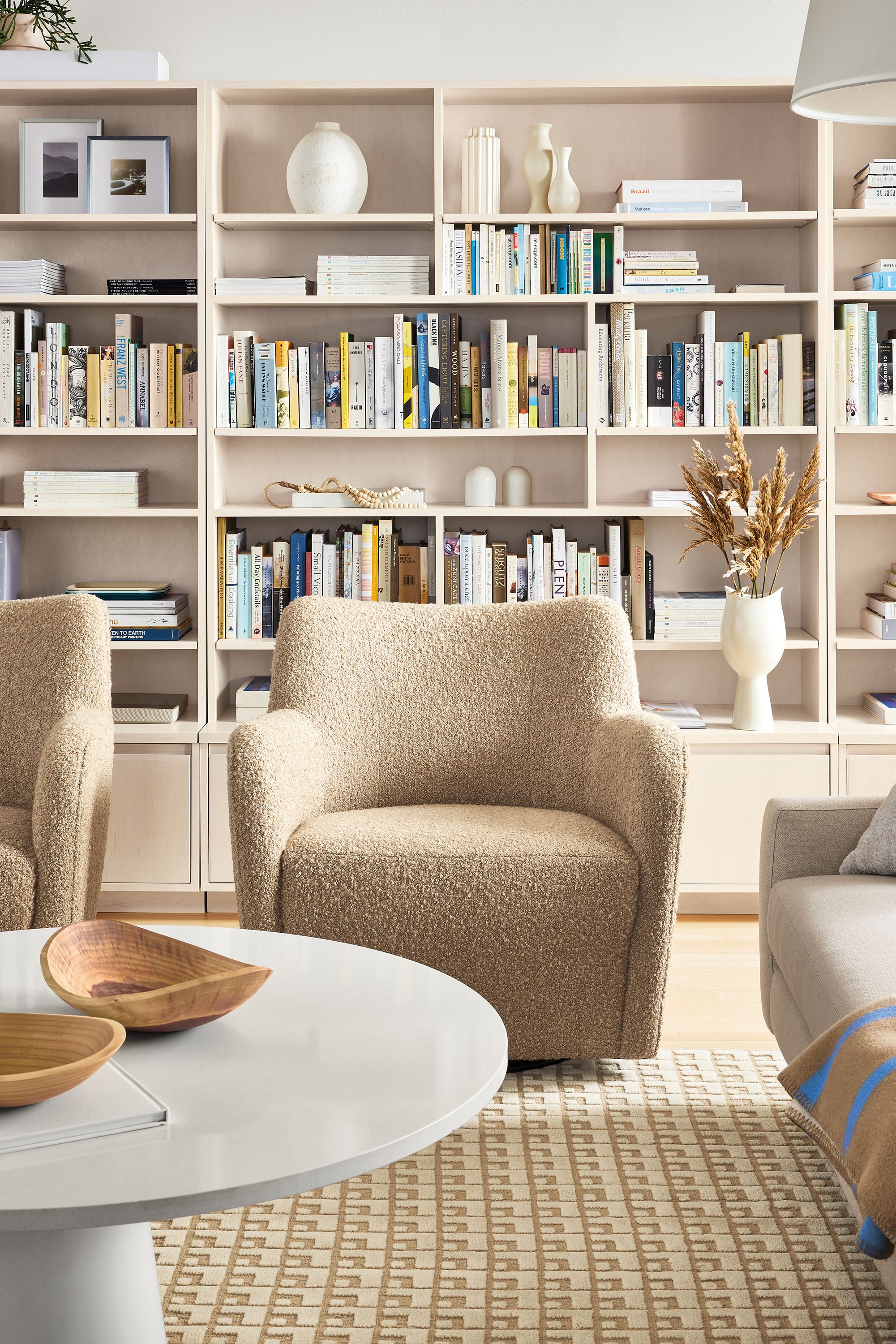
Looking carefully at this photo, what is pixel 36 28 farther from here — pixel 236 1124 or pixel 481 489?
pixel 236 1124

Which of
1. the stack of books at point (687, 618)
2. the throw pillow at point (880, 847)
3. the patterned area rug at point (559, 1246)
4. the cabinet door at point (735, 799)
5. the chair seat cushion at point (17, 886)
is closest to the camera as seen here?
the patterned area rug at point (559, 1246)

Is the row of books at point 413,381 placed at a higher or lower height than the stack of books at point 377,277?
lower

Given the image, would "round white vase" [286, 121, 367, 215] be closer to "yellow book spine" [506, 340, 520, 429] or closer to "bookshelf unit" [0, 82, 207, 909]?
"bookshelf unit" [0, 82, 207, 909]

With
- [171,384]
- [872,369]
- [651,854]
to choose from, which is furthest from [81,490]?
[872,369]

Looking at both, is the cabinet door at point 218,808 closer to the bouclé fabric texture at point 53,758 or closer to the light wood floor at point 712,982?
the light wood floor at point 712,982

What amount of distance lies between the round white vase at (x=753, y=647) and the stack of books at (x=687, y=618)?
13 cm

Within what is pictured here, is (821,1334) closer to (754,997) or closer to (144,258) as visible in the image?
(754,997)

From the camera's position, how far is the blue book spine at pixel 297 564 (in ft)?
12.1

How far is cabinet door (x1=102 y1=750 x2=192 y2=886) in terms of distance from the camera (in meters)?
3.48

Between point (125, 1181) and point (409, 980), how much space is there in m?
0.55

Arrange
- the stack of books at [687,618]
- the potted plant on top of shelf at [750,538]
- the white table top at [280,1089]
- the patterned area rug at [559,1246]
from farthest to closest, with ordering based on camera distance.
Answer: the stack of books at [687,618] → the potted plant on top of shelf at [750,538] → the patterned area rug at [559,1246] → the white table top at [280,1089]

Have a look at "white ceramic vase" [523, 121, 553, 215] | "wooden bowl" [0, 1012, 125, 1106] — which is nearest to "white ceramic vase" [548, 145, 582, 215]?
"white ceramic vase" [523, 121, 553, 215]

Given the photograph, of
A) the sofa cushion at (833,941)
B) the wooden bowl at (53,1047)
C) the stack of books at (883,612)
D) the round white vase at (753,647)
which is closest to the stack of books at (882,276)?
the stack of books at (883,612)

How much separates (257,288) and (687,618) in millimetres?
1494
